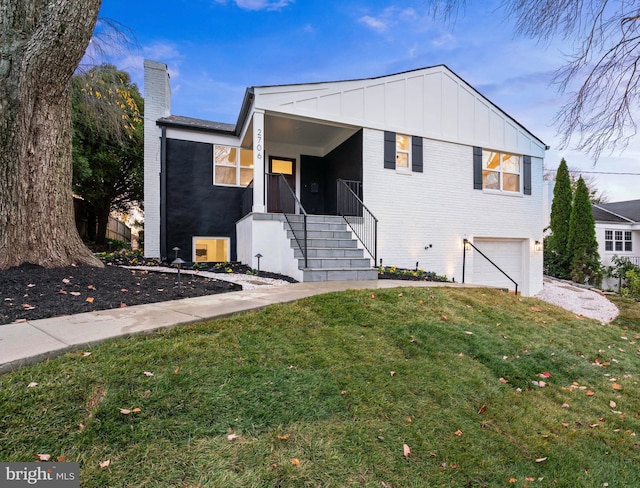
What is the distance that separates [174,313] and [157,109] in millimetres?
8511

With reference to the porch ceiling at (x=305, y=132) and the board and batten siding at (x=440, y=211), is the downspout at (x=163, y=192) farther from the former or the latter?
the board and batten siding at (x=440, y=211)

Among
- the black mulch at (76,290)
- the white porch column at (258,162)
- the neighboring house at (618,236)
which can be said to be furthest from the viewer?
the neighboring house at (618,236)

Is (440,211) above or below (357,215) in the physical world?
above

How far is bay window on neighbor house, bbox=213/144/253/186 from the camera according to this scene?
376 inches

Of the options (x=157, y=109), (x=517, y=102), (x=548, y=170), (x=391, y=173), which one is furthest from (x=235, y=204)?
(x=548, y=170)

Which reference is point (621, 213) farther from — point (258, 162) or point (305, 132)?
point (258, 162)

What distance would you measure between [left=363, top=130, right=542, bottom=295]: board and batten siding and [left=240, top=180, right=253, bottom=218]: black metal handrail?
2.94m

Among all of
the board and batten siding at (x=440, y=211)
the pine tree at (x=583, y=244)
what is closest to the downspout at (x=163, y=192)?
the board and batten siding at (x=440, y=211)

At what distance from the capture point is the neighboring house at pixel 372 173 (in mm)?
8414

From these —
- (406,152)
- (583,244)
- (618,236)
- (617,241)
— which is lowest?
(583,244)

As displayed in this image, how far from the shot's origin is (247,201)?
866cm

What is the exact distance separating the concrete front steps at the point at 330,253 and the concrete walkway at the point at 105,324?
168cm

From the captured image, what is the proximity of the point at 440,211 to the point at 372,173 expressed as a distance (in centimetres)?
241

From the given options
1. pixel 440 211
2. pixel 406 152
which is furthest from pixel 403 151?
pixel 440 211
